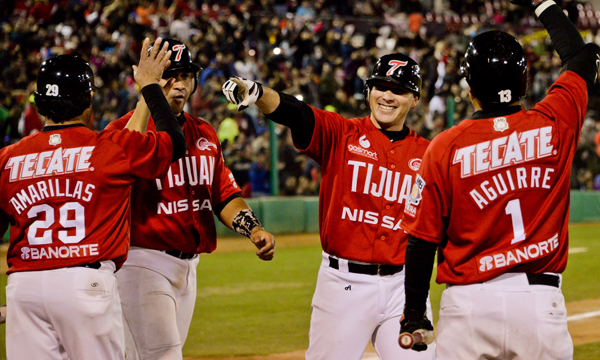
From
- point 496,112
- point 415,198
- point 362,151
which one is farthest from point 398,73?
point 415,198

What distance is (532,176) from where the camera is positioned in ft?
9.84

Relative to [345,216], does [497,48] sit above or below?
above

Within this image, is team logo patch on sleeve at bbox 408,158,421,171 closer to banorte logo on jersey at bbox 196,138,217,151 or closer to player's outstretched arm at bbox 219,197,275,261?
player's outstretched arm at bbox 219,197,275,261

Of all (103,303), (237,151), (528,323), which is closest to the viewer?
(528,323)

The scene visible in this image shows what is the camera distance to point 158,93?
3.90 metres

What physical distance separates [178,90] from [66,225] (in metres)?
1.37

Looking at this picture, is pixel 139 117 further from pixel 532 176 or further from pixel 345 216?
pixel 532 176

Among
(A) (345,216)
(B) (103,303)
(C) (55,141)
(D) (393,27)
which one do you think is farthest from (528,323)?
(D) (393,27)

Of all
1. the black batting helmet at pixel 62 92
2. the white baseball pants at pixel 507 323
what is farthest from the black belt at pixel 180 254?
the white baseball pants at pixel 507 323

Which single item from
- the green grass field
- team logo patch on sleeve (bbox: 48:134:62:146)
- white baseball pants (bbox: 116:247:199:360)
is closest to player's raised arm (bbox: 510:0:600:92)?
team logo patch on sleeve (bbox: 48:134:62:146)

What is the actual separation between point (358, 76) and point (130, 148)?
14705 mm

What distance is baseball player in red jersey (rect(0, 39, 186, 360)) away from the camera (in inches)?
133

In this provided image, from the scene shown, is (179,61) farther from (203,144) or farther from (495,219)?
(495,219)

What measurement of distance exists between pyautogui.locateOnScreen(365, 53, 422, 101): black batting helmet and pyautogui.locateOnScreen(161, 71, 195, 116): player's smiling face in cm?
113
